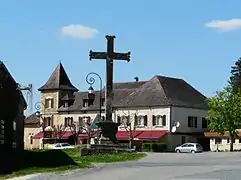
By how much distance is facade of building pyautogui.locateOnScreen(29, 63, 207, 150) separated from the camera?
284 ft

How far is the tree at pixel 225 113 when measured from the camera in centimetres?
8125

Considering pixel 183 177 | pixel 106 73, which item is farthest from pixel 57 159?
pixel 106 73

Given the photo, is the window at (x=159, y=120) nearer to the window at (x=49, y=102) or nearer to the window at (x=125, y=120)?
the window at (x=125, y=120)

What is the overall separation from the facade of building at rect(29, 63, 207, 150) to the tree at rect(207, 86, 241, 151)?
5160mm

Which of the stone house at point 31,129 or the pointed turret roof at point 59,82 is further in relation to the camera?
the pointed turret roof at point 59,82

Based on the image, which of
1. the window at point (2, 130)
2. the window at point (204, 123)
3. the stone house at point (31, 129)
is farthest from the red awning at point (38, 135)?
the window at point (2, 130)

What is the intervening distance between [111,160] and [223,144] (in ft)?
156

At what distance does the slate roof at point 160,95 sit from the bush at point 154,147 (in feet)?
22.9

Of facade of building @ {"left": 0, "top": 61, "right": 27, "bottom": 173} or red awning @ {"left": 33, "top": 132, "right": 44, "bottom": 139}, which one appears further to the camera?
red awning @ {"left": 33, "top": 132, "right": 44, "bottom": 139}

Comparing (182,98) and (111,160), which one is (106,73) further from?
(182,98)

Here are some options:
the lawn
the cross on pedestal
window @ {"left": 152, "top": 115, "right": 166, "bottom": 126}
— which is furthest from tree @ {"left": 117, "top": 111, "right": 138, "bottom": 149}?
the lawn

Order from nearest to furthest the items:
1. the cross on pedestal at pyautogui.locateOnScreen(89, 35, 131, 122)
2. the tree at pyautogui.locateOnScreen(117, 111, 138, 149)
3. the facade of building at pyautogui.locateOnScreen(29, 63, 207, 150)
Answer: the cross on pedestal at pyautogui.locateOnScreen(89, 35, 131, 122), the facade of building at pyautogui.locateOnScreen(29, 63, 207, 150), the tree at pyautogui.locateOnScreen(117, 111, 138, 149)

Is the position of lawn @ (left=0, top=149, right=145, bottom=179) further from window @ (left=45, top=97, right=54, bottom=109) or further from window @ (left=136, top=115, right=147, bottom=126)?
window @ (left=45, top=97, right=54, bottom=109)

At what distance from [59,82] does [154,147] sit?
33.0 m
